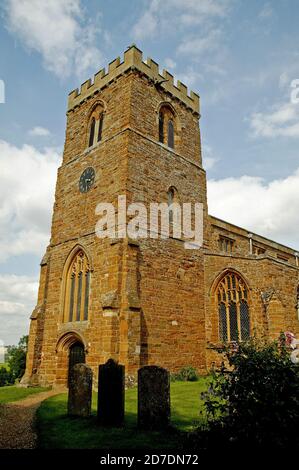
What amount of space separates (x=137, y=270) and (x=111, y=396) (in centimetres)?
692

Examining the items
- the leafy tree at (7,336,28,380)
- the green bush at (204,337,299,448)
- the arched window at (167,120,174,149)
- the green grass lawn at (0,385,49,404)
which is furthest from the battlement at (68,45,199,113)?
the leafy tree at (7,336,28,380)

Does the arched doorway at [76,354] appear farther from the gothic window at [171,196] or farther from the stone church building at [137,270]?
the gothic window at [171,196]

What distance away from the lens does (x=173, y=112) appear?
65.9 feet

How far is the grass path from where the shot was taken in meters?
6.73

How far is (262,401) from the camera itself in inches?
187

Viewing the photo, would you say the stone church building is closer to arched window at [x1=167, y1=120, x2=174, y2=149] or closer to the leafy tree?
arched window at [x1=167, y1=120, x2=174, y2=149]

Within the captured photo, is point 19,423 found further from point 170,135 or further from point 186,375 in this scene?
point 170,135

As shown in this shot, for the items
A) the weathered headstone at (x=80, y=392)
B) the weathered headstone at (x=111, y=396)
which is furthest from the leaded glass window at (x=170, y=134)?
the weathered headstone at (x=111, y=396)

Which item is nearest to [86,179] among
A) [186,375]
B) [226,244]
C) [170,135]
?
[170,135]

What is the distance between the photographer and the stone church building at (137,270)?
550 inches

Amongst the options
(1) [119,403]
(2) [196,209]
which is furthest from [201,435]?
(2) [196,209]

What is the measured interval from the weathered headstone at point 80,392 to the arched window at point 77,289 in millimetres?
6439
